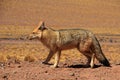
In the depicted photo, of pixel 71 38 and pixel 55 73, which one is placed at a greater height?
pixel 71 38

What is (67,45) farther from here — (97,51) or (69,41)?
(97,51)

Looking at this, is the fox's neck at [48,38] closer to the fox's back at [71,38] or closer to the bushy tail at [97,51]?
the fox's back at [71,38]

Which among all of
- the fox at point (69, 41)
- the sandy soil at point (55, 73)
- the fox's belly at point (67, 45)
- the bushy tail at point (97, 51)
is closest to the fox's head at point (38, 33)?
the fox at point (69, 41)

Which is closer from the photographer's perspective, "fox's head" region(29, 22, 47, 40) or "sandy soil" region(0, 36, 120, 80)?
"sandy soil" region(0, 36, 120, 80)

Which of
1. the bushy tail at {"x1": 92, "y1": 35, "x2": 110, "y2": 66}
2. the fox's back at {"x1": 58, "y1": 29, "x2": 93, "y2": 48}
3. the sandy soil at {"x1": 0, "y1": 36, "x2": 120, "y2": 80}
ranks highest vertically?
the fox's back at {"x1": 58, "y1": 29, "x2": 93, "y2": 48}

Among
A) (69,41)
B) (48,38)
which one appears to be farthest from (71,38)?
(48,38)

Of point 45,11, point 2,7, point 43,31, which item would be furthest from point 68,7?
point 43,31

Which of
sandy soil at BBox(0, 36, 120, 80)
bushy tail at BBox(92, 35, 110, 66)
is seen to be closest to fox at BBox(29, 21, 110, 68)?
bushy tail at BBox(92, 35, 110, 66)

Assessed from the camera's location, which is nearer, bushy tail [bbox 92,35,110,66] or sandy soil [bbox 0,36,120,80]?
sandy soil [bbox 0,36,120,80]

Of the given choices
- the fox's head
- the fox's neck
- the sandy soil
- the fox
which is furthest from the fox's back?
the sandy soil

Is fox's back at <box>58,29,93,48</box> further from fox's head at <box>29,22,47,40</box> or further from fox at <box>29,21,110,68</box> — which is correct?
fox's head at <box>29,22,47,40</box>

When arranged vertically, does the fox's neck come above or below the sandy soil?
above

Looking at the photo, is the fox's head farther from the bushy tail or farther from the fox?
the bushy tail

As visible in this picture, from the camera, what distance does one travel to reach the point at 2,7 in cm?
7888
